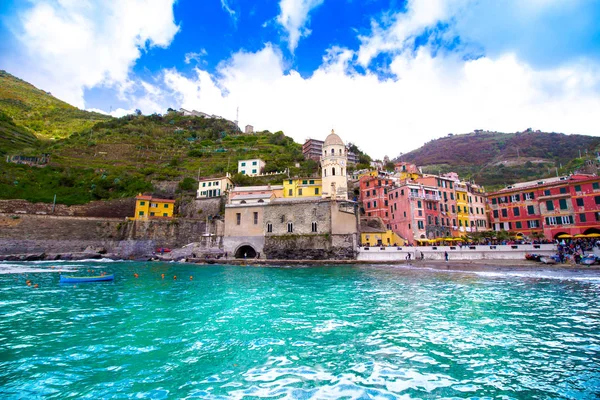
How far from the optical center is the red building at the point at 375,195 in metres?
39.4

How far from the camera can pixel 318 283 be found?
17.2 metres

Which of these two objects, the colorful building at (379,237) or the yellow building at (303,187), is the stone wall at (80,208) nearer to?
the yellow building at (303,187)

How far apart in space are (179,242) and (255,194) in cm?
1222

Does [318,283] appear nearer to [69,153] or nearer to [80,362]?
[80,362]

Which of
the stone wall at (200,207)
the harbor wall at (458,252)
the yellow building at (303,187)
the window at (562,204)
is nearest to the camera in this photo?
the harbor wall at (458,252)

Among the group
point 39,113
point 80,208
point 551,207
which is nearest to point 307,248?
point 551,207

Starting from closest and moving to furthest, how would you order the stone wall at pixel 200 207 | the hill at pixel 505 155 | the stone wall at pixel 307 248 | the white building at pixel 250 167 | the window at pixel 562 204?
the window at pixel 562 204, the stone wall at pixel 307 248, the stone wall at pixel 200 207, the white building at pixel 250 167, the hill at pixel 505 155

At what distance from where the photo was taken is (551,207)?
101ft

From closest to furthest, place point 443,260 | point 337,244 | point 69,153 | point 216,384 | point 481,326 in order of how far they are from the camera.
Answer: point 216,384 → point 481,326 → point 443,260 → point 337,244 → point 69,153

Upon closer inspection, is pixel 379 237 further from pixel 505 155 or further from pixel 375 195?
pixel 505 155

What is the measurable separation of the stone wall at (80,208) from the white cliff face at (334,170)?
28.4m

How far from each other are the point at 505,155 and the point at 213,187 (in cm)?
9790

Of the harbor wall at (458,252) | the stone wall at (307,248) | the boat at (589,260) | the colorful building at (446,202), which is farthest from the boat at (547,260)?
the stone wall at (307,248)

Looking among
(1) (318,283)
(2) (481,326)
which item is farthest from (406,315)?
(1) (318,283)
